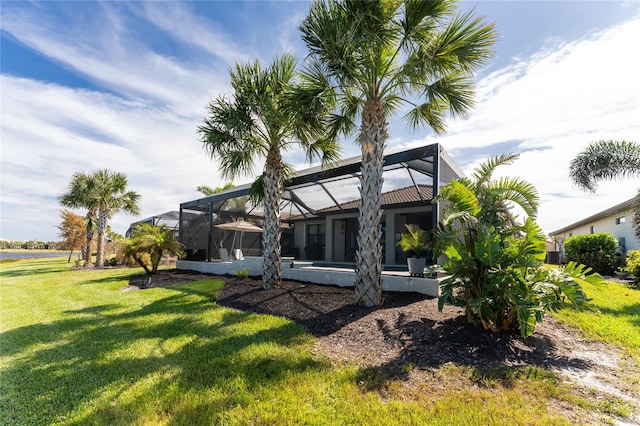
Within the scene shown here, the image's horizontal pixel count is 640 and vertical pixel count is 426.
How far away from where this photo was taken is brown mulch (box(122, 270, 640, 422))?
3.93m

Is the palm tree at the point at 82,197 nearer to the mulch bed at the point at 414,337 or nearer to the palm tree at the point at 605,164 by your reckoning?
the mulch bed at the point at 414,337

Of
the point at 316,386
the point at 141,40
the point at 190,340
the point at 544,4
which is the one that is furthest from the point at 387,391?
the point at 141,40

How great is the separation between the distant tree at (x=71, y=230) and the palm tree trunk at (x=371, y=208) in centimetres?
3147

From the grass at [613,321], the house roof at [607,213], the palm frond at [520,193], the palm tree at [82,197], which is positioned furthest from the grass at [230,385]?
the palm tree at [82,197]

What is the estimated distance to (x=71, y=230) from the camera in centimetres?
2783

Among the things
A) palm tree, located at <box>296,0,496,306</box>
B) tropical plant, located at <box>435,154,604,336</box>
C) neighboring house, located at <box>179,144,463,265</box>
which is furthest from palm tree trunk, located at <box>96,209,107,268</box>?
tropical plant, located at <box>435,154,604,336</box>

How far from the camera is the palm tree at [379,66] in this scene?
5746 mm

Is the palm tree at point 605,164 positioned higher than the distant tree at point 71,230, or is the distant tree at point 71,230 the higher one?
the palm tree at point 605,164

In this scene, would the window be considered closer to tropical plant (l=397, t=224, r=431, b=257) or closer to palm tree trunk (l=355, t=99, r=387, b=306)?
tropical plant (l=397, t=224, r=431, b=257)

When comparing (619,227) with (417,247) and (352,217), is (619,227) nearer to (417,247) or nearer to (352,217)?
(352,217)

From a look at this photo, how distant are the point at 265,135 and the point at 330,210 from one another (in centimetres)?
750

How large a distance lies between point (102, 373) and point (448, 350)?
4.73m

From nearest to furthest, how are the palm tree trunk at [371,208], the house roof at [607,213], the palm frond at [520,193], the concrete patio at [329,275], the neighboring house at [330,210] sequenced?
the palm frond at [520,193], the palm tree trunk at [371,208], the concrete patio at [329,275], the neighboring house at [330,210], the house roof at [607,213]

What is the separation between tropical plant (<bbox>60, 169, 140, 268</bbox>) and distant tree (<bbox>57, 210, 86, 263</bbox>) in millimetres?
5933
